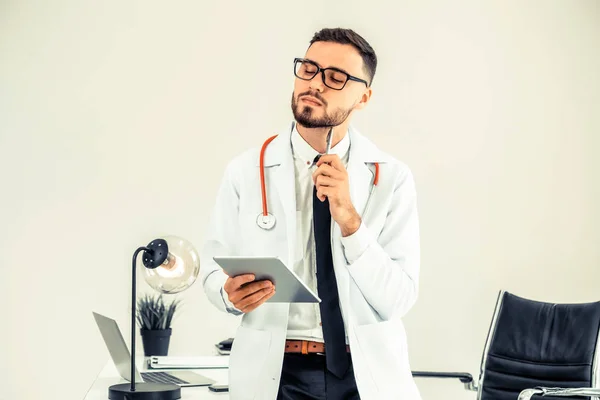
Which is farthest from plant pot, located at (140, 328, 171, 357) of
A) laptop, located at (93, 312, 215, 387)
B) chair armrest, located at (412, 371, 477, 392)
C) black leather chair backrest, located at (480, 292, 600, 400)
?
black leather chair backrest, located at (480, 292, 600, 400)

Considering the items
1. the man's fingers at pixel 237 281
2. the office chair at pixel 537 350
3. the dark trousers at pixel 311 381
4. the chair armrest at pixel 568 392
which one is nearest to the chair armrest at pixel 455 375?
the office chair at pixel 537 350

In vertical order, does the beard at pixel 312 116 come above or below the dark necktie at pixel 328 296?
above

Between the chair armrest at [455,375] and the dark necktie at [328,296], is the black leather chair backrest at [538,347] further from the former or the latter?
the dark necktie at [328,296]

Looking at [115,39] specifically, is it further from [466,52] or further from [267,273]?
[267,273]

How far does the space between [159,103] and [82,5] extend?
66 cm

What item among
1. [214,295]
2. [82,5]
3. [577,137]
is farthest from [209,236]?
[577,137]

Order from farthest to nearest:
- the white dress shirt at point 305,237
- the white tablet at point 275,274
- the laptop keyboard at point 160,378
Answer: the laptop keyboard at point 160,378
the white dress shirt at point 305,237
the white tablet at point 275,274

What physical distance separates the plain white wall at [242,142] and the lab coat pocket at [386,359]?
2.11m

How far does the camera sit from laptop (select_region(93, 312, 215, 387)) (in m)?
2.40

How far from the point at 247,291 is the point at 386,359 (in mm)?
429

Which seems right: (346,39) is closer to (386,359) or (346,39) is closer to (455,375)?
(386,359)

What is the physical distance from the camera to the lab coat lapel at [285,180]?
81.9 inches

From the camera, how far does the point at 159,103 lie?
161 inches

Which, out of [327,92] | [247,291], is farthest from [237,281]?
[327,92]
